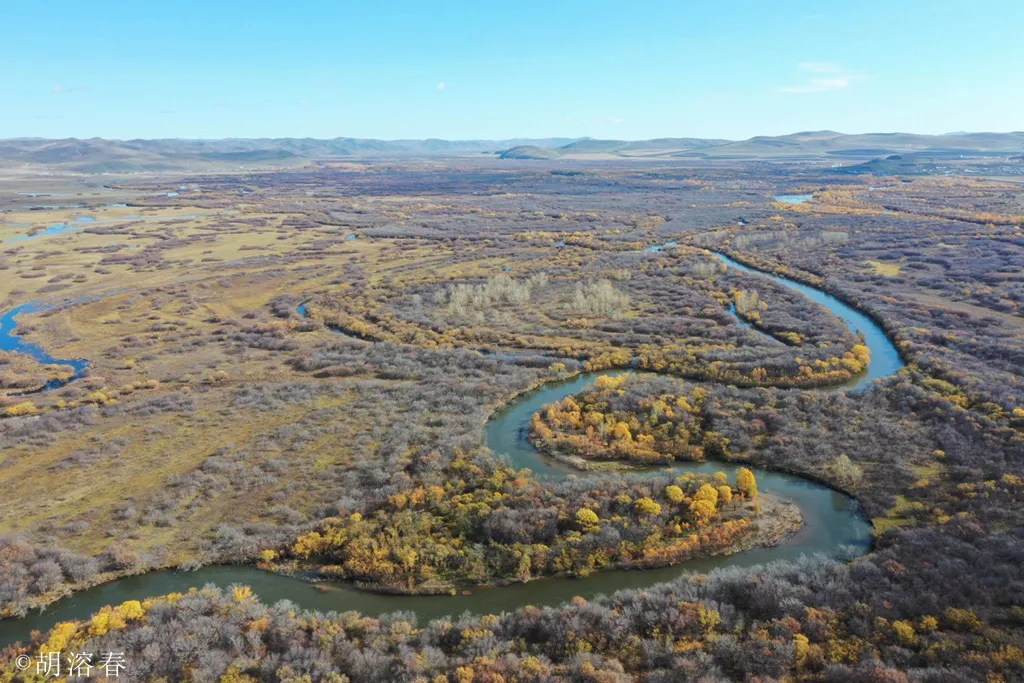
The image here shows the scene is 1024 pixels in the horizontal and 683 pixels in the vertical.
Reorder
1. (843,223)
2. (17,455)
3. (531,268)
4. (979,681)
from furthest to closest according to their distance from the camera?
(843,223) < (531,268) < (17,455) < (979,681)

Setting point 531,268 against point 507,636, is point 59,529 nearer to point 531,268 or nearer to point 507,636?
point 507,636

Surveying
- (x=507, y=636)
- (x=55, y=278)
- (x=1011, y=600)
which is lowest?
(x=507, y=636)

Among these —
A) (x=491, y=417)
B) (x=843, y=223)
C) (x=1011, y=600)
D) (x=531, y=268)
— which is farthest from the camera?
(x=843, y=223)

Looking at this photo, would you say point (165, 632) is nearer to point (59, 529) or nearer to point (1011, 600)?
point (59, 529)

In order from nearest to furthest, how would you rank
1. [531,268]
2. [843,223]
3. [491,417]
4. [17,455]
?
[17,455] → [491,417] → [531,268] → [843,223]

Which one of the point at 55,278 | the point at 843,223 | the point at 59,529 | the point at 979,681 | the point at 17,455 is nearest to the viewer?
the point at 979,681

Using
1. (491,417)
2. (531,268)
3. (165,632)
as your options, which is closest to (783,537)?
(491,417)

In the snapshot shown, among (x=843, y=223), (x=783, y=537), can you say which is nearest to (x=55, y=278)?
(x=783, y=537)

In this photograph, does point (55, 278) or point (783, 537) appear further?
point (55, 278)

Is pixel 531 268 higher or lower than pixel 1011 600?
higher
